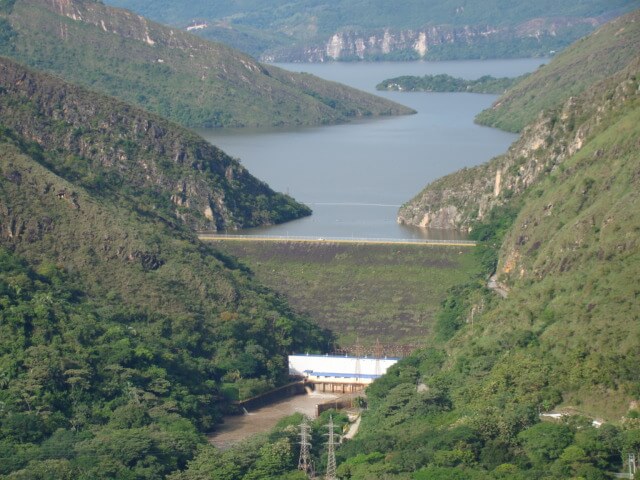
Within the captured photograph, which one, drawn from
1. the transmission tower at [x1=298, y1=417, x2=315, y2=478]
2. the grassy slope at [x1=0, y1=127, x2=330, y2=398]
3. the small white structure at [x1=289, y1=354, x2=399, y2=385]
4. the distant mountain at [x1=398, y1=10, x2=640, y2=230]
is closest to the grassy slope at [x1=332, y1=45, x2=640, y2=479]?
the transmission tower at [x1=298, y1=417, x2=315, y2=478]

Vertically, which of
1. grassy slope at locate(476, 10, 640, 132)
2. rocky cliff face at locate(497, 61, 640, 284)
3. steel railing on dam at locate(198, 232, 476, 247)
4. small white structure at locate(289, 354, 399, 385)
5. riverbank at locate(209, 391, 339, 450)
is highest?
grassy slope at locate(476, 10, 640, 132)

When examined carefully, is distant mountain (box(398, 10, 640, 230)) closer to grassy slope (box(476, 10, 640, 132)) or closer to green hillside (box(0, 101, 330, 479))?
green hillside (box(0, 101, 330, 479))

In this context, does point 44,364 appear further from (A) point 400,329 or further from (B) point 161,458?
(A) point 400,329

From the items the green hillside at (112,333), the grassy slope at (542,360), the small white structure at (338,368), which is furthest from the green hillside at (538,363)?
the green hillside at (112,333)

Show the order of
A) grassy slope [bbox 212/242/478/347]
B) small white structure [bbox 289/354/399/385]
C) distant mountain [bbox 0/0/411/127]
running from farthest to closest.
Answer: distant mountain [bbox 0/0/411/127] < grassy slope [bbox 212/242/478/347] < small white structure [bbox 289/354/399/385]

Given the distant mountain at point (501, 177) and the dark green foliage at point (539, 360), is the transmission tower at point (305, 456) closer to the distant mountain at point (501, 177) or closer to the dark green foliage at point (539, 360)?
the dark green foliage at point (539, 360)

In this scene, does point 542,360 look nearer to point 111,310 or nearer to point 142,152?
point 111,310
